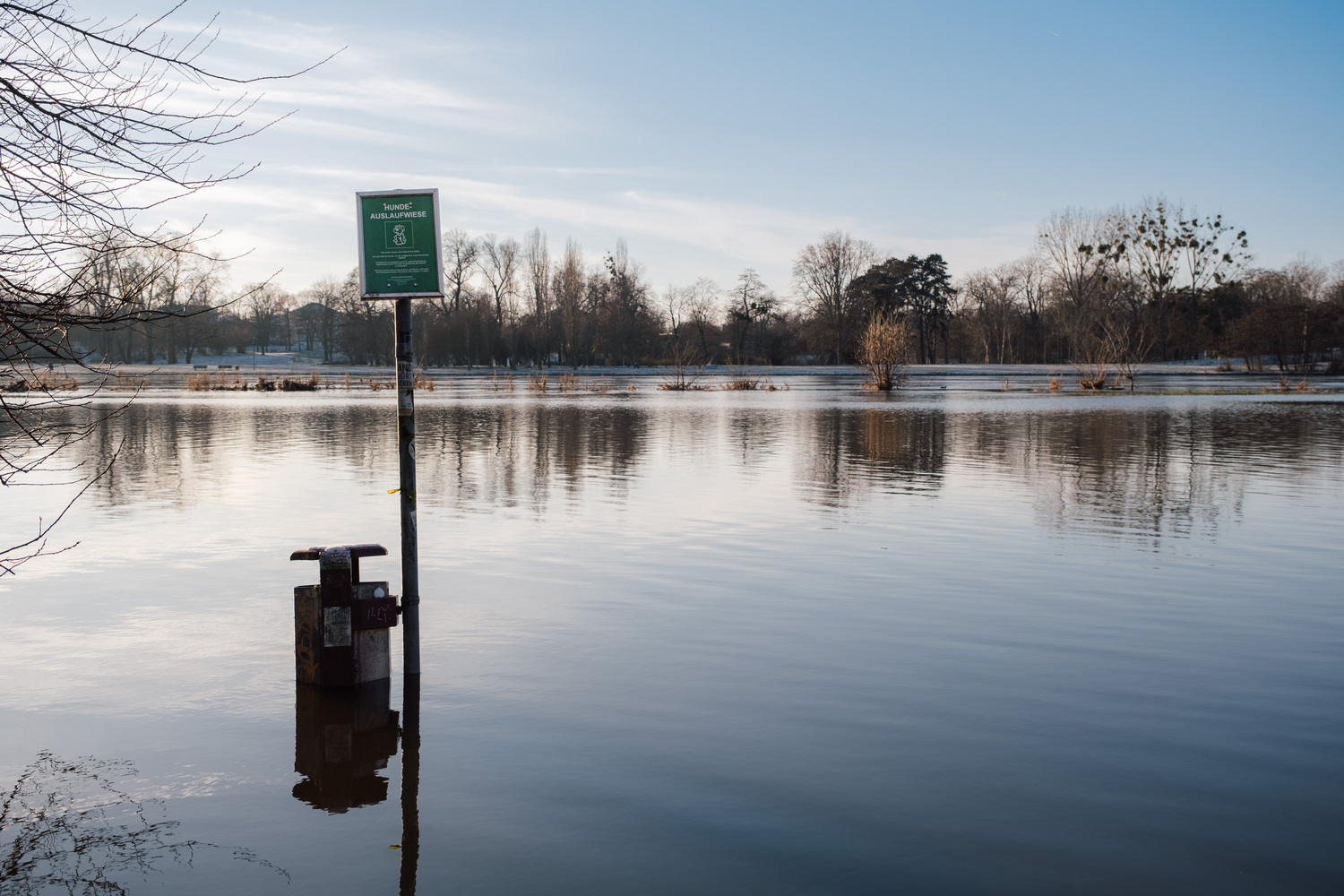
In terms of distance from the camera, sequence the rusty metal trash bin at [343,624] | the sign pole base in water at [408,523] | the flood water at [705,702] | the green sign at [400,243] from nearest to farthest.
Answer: the flood water at [705,702] < the green sign at [400,243] < the rusty metal trash bin at [343,624] < the sign pole base in water at [408,523]

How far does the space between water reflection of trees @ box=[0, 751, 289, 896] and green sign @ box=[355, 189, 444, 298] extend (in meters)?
2.74

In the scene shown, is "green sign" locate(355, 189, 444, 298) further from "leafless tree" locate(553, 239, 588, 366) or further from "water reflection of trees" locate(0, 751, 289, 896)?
"leafless tree" locate(553, 239, 588, 366)

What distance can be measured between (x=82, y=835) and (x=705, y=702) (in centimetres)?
302

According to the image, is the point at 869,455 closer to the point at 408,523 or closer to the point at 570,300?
the point at 408,523

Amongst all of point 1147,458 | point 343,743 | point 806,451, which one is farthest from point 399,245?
point 1147,458

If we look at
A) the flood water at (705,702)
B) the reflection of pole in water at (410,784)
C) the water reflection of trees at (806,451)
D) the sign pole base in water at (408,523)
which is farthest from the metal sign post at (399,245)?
the water reflection of trees at (806,451)

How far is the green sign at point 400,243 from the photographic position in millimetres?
5609

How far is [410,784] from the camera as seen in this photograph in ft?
15.4

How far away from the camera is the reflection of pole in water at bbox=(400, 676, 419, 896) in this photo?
3938mm

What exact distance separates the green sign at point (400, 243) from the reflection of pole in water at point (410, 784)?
2247 millimetres

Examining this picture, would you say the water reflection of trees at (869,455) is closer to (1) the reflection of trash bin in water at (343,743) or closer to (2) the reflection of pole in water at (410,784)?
(2) the reflection of pole in water at (410,784)

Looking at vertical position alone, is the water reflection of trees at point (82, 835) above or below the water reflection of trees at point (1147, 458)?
below

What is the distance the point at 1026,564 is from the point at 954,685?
3.65 m

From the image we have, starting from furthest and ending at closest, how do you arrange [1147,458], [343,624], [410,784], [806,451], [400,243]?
1. [806,451]
2. [1147,458]
3. [343,624]
4. [400,243]
5. [410,784]
